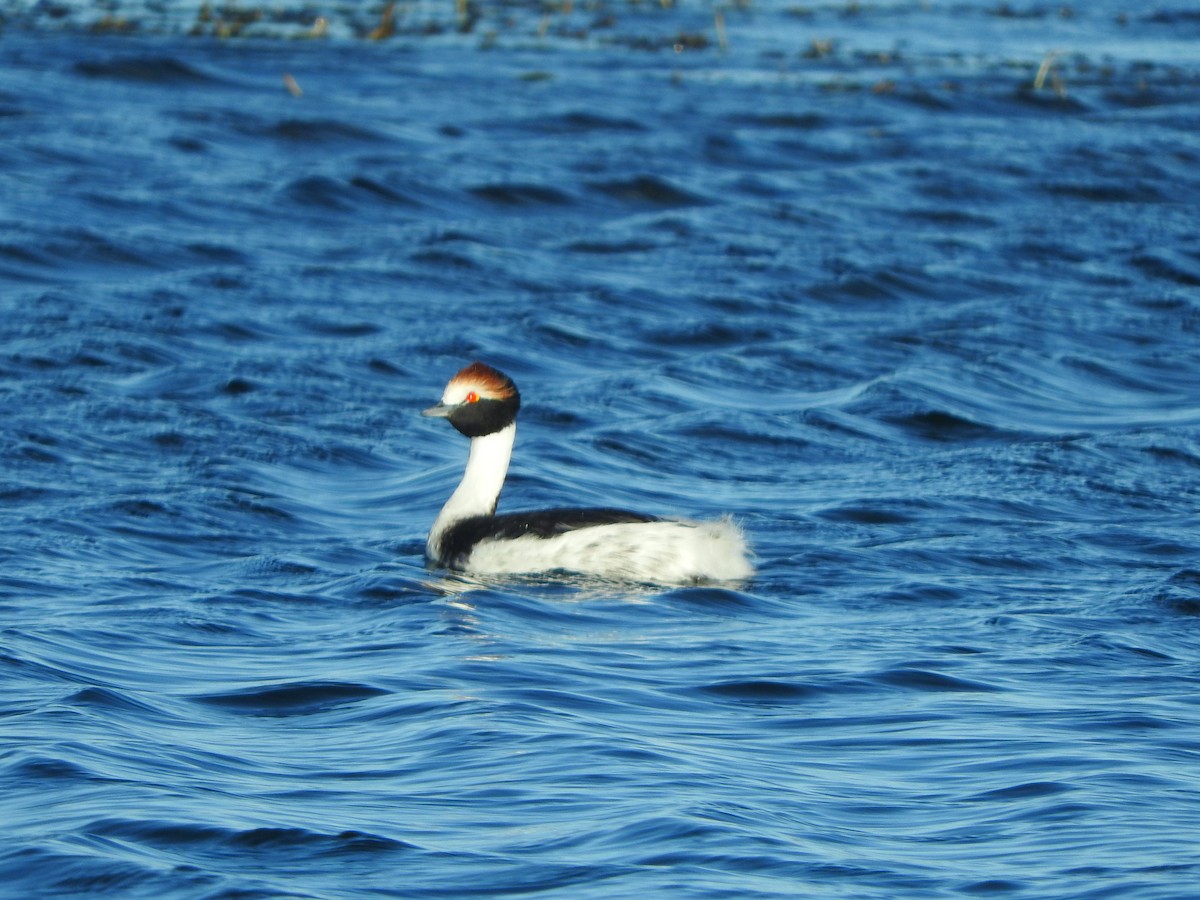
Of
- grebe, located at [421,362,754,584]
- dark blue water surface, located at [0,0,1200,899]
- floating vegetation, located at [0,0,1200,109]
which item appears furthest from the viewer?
floating vegetation, located at [0,0,1200,109]

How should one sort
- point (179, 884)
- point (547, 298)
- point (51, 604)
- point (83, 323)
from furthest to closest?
1. point (547, 298)
2. point (83, 323)
3. point (51, 604)
4. point (179, 884)

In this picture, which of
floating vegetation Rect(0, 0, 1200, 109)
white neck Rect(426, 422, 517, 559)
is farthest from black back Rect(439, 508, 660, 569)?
floating vegetation Rect(0, 0, 1200, 109)

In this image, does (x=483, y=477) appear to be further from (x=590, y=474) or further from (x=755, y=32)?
(x=755, y=32)

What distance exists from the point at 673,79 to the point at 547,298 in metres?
14.0

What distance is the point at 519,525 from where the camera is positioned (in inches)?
464

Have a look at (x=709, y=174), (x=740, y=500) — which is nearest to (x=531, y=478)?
(x=740, y=500)

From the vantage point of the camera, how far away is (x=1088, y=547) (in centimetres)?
1224

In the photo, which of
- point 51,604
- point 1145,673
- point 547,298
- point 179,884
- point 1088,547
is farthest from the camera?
point 547,298

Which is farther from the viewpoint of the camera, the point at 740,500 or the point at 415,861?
the point at 740,500

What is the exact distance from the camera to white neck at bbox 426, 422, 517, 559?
487 inches

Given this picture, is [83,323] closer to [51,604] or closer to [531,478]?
[531,478]

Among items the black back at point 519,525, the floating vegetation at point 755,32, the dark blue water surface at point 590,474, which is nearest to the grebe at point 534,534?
the black back at point 519,525

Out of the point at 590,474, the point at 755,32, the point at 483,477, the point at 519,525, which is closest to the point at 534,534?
the point at 519,525

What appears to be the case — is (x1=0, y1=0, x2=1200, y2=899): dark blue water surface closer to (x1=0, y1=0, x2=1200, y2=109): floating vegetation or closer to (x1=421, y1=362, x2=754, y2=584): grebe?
(x1=421, y1=362, x2=754, y2=584): grebe
